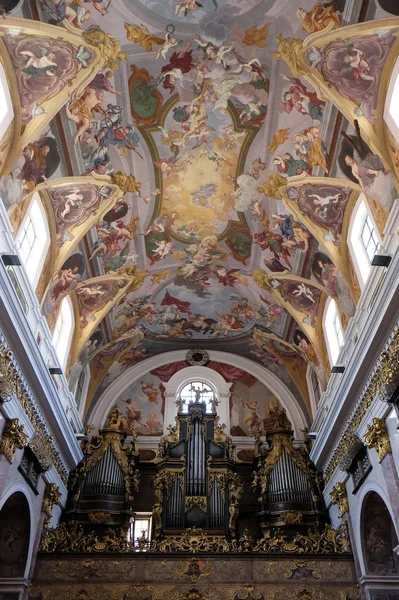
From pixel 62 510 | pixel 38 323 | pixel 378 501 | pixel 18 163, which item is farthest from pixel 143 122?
pixel 62 510

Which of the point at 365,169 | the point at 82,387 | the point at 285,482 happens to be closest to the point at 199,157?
the point at 365,169

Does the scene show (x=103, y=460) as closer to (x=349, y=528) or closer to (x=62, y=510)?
(x=62, y=510)

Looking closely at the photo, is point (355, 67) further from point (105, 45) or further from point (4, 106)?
point (4, 106)

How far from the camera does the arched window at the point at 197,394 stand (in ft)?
73.2

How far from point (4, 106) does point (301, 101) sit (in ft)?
21.2

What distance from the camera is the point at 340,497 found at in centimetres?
1574

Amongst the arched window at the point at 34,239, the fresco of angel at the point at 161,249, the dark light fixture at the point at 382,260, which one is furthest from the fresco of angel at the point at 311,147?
the arched window at the point at 34,239

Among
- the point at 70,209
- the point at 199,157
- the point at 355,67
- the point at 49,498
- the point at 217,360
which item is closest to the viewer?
the point at 355,67

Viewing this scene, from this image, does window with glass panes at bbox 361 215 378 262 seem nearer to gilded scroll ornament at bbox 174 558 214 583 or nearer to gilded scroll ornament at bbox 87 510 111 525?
gilded scroll ornament at bbox 174 558 214 583

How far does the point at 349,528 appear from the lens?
15047 millimetres

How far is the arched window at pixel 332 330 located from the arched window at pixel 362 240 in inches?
104

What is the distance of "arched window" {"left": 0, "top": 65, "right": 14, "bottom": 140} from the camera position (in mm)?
11216

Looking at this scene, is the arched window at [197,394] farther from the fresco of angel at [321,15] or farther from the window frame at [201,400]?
the fresco of angel at [321,15]

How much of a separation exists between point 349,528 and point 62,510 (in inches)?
356
